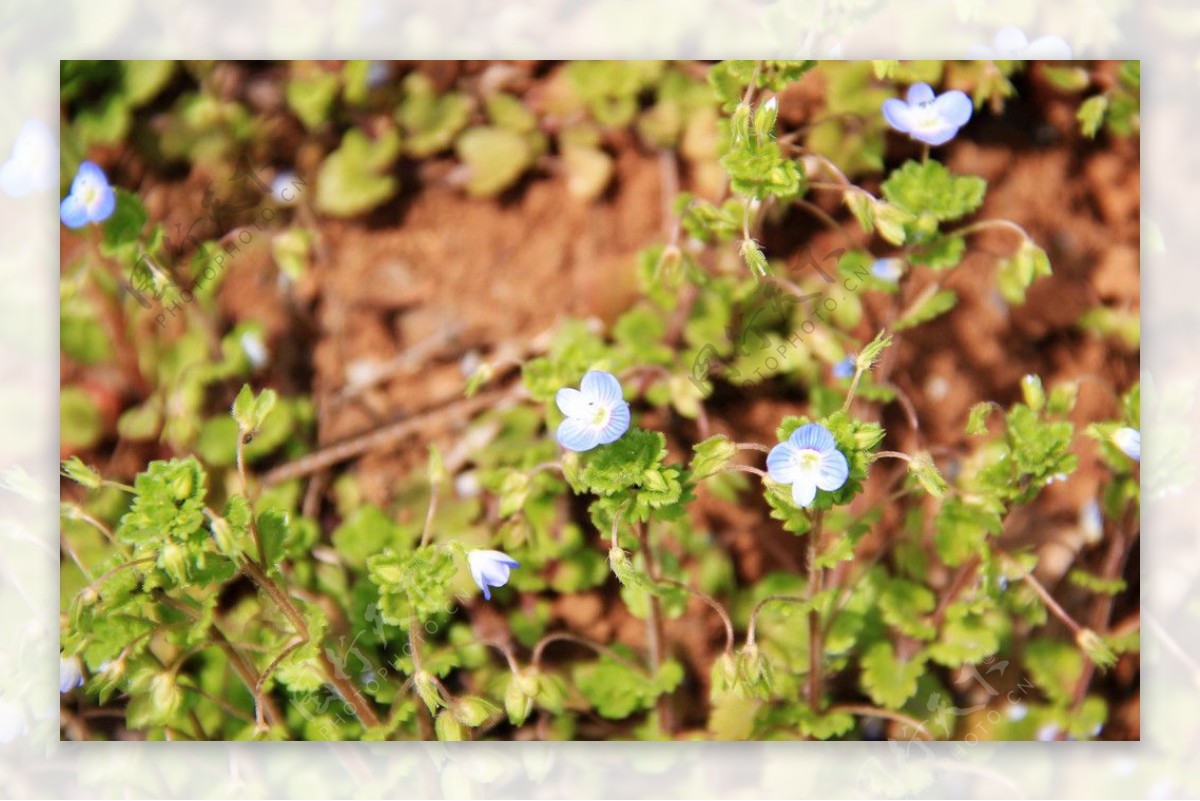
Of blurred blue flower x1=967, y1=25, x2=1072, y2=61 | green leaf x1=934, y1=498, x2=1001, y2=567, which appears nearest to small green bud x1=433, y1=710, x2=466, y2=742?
green leaf x1=934, y1=498, x2=1001, y2=567

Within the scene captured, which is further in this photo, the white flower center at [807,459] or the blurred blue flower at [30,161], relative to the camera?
→ the blurred blue flower at [30,161]

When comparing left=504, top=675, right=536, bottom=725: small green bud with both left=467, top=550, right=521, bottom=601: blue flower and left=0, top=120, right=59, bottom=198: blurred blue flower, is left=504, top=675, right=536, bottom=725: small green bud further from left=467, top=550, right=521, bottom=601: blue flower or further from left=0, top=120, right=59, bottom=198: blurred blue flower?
left=0, top=120, right=59, bottom=198: blurred blue flower

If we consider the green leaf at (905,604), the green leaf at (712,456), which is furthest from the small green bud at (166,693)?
the green leaf at (905,604)

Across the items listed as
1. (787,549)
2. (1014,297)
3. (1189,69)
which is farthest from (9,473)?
(1189,69)

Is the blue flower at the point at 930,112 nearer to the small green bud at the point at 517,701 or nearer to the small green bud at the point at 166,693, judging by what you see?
the small green bud at the point at 517,701

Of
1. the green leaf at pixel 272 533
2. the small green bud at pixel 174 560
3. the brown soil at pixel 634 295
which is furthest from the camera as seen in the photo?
the brown soil at pixel 634 295

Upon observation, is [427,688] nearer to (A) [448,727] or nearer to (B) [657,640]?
(A) [448,727]

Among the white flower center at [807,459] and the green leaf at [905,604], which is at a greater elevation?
the white flower center at [807,459]

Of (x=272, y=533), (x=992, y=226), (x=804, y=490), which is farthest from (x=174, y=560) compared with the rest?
(x=992, y=226)

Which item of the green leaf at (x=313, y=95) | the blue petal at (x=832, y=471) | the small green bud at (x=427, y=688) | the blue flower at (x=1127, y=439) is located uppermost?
the green leaf at (x=313, y=95)

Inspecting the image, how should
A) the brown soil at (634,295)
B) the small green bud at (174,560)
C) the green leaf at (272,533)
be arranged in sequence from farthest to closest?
the brown soil at (634,295)
the green leaf at (272,533)
the small green bud at (174,560)
